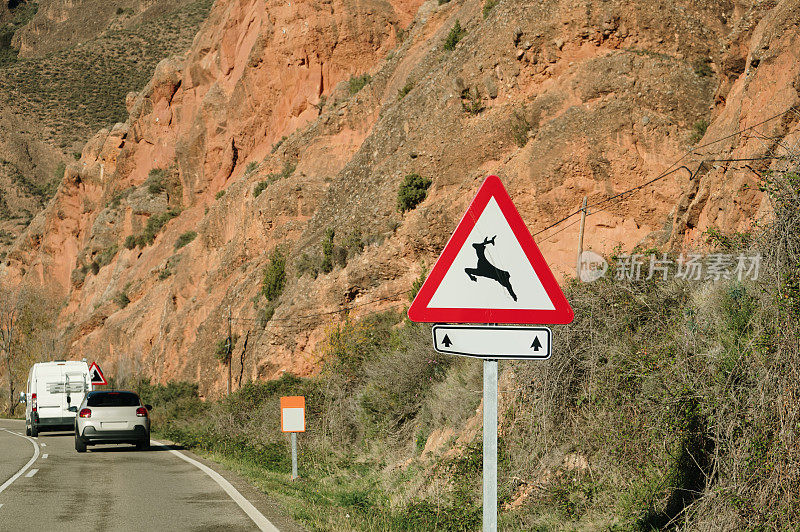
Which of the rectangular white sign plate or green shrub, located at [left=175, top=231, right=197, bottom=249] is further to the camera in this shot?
green shrub, located at [left=175, top=231, right=197, bottom=249]

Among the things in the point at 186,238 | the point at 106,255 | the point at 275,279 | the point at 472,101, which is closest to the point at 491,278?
the point at 472,101

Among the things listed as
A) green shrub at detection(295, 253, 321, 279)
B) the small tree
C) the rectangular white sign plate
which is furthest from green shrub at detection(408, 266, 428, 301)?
the small tree

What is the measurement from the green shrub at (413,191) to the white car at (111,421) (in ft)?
40.2

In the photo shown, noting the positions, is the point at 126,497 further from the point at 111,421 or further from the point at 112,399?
the point at 112,399

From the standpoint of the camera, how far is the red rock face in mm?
22594

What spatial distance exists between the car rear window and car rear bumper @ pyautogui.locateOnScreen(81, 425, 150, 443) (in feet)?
2.02

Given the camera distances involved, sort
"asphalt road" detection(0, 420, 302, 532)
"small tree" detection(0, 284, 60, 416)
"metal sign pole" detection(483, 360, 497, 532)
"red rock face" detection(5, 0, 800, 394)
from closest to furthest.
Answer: "metal sign pole" detection(483, 360, 497, 532) < "asphalt road" detection(0, 420, 302, 532) < "red rock face" detection(5, 0, 800, 394) < "small tree" detection(0, 284, 60, 416)

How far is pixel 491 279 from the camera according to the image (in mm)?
4699

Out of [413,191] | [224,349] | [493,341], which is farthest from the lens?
[224,349]

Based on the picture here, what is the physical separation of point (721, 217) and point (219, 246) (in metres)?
35.1

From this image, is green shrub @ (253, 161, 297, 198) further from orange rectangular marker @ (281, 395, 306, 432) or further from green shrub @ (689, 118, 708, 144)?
orange rectangular marker @ (281, 395, 306, 432)

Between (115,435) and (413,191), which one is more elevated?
(413,191)

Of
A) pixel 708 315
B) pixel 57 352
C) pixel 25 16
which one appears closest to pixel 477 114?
pixel 708 315

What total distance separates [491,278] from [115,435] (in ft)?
55.9
